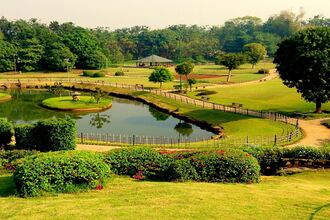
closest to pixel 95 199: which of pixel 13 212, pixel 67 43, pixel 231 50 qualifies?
pixel 13 212

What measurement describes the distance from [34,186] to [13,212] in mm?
2489

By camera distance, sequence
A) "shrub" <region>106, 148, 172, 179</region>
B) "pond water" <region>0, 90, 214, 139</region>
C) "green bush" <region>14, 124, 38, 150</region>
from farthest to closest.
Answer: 1. "pond water" <region>0, 90, 214, 139</region>
2. "green bush" <region>14, 124, 38, 150</region>
3. "shrub" <region>106, 148, 172, 179</region>

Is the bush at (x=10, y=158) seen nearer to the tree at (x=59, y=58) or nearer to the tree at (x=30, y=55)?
the tree at (x=59, y=58)

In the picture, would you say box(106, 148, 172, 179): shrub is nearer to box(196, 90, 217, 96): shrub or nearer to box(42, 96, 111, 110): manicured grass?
box(42, 96, 111, 110): manicured grass

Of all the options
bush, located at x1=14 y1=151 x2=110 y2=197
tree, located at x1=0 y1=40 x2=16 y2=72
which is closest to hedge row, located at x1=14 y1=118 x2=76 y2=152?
bush, located at x1=14 y1=151 x2=110 y2=197

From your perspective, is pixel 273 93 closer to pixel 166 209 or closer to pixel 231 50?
pixel 166 209

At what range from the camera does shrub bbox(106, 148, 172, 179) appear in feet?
70.5

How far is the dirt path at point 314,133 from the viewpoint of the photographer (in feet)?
127

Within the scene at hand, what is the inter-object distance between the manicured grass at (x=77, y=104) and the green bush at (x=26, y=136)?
32.0 meters

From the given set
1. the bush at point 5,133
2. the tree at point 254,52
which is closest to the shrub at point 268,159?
the bush at point 5,133

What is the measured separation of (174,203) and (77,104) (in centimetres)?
5306

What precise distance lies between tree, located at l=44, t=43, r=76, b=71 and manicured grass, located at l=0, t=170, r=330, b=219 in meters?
97.2

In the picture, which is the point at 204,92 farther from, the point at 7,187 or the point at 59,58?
the point at 7,187

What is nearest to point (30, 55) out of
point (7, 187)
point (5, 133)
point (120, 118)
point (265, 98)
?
Answer: point (120, 118)
